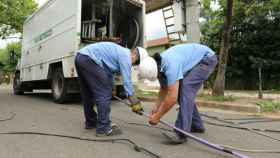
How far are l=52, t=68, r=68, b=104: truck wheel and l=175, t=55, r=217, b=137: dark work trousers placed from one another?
16.8 ft

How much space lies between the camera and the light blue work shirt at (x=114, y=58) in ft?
12.7

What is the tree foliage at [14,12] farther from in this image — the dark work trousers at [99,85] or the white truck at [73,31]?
the dark work trousers at [99,85]

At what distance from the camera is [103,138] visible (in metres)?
4.05

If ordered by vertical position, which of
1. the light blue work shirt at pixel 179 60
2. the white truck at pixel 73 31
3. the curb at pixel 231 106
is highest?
the white truck at pixel 73 31

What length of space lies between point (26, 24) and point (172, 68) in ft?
35.2

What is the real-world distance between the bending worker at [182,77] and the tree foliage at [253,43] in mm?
12530

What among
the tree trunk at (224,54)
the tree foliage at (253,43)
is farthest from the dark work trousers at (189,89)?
the tree foliage at (253,43)

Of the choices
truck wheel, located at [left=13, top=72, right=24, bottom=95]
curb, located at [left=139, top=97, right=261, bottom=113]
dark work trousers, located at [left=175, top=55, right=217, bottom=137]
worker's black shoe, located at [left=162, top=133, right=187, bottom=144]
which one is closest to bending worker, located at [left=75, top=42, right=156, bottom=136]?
dark work trousers, located at [left=175, top=55, right=217, bottom=137]

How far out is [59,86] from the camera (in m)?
8.81

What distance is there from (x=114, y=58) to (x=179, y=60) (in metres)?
0.90

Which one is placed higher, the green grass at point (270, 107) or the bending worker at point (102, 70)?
the bending worker at point (102, 70)

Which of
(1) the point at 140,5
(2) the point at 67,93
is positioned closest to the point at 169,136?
(2) the point at 67,93

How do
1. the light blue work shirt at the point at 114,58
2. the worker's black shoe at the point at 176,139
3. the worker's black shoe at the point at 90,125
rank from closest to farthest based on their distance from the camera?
the worker's black shoe at the point at 176,139 → the light blue work shirt at the point at 114,58 → the worker's black shoe at the point at 90,125

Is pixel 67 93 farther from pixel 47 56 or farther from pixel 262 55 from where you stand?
pixel 262 55
